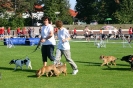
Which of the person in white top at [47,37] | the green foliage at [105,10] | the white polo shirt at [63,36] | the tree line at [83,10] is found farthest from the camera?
the green foliage at [105,10]

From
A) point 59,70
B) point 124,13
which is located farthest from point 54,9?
point 59,70

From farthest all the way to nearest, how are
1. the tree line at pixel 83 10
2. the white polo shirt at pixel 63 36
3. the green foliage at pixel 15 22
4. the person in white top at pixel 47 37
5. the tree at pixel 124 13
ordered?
the tree at pixel 124 13
the tree line at pixel 83 10
the green foliage at pixel 15 22
the person in white top at pixel 47 37
the white polo shirt at pixel 63 36

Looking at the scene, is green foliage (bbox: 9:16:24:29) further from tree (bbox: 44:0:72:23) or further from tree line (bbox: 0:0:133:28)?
tree (bbox: 44:0:72:23)

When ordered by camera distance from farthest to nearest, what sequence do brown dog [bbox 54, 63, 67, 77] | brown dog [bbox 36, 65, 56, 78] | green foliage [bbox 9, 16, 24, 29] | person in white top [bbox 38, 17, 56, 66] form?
green foliage [bbox 9, 16, 24, 29]
person in white top [bbox 38, 17, 56, 66]
brown dog [bbox 54, 63, 67, 77]
brown dog [bbox 36, 65, 56, 78]

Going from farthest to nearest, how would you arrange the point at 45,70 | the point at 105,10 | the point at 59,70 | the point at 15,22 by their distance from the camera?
the point at 105,10, the point at 15,22, the point at 59,70, the point at 45,70

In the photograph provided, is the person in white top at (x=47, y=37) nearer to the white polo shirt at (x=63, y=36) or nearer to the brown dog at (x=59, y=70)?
the white polo shirt at (x=63, y=36)

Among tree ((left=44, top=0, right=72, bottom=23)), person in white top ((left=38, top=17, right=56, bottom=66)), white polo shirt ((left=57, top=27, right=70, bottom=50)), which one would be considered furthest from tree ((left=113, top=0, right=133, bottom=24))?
white polo shirt ((left=57, top=27, right=70, bottom=50))

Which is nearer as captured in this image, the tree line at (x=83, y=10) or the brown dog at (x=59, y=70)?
the brown dog at (x=59, y=70)

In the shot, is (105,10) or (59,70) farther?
(105,10)

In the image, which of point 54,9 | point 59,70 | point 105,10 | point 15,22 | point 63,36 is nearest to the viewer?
point 59,70

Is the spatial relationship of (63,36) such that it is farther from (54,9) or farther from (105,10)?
(105,10)

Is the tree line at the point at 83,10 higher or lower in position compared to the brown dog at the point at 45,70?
higher

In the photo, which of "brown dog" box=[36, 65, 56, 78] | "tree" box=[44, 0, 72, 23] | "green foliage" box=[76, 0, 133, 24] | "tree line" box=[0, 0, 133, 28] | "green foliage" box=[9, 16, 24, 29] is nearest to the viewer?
"brown dog" box=[36, 65, 56, 78]

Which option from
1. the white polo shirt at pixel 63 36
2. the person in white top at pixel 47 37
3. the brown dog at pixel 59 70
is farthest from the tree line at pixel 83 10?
the brown dog at pixel 59 70
